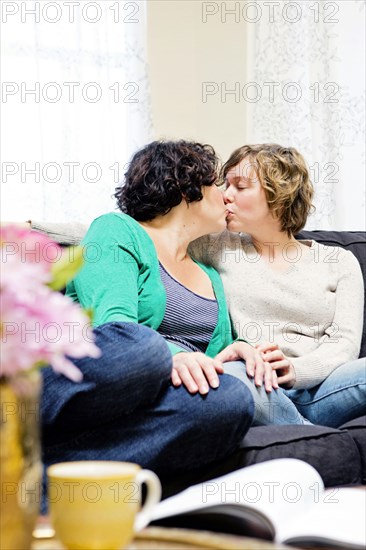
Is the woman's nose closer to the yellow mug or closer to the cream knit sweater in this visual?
the cream knit sweater

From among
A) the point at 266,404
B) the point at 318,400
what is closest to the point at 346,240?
the point at 318,400

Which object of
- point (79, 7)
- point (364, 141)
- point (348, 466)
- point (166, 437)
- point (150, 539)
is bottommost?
point (348, 466)

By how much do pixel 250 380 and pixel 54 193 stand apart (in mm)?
1286

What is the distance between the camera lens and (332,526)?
1.03 meters

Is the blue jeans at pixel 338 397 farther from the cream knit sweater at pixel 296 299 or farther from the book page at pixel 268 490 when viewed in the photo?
the book page at pixel 268 490

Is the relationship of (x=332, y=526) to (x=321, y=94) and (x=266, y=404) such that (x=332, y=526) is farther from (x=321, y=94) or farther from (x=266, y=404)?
(x=321, y=94)

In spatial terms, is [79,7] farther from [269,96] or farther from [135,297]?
[135,297]

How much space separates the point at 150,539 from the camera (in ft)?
2.70

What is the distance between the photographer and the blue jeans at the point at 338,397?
1928mm

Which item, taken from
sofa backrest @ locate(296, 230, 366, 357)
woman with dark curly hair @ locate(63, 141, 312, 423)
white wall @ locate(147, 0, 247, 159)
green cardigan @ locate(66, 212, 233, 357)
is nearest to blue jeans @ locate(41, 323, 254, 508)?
woman with dark curly hair @ locate(63, 141, 312, 423)

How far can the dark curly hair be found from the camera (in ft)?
6.84

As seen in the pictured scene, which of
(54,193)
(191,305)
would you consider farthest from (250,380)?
(54,193)

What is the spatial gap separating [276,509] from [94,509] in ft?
1.46

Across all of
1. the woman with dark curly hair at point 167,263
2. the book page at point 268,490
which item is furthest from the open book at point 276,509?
the woman with dark curly hair at point 167,263
